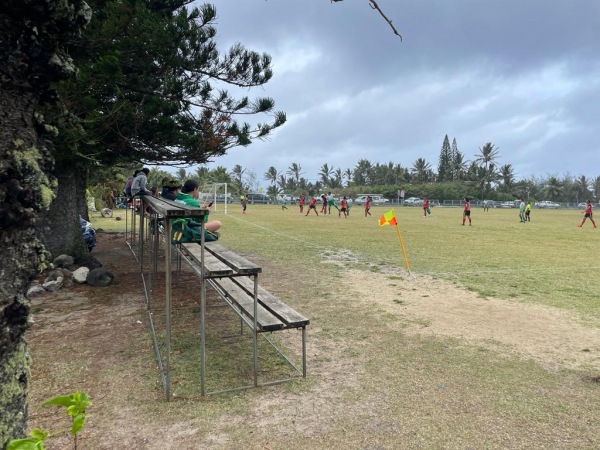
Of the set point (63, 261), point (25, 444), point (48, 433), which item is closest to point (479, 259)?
point (63, 261)

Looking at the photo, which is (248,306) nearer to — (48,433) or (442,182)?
(48,433)

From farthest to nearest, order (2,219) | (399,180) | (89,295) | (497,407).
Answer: (399,180), (89,295), (497,407), (2,219)

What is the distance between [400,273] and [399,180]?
8975 centimetres

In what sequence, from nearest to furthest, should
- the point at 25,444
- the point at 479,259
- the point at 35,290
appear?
the point at 25,444
the point at 35,290
the point at 479,259

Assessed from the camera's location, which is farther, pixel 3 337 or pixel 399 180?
pixel 399 180

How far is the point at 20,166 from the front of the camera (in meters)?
1.60

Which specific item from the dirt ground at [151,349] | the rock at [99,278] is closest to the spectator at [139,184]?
the rock at [99,278]

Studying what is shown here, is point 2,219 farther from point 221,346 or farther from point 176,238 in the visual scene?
point 176,238

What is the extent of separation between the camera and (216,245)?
14.8 ft

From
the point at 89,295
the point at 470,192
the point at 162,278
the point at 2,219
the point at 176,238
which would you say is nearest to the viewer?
the point at 2,219

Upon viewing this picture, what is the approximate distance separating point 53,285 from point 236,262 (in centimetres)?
465

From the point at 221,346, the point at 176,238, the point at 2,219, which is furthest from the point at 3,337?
the point at 176,238

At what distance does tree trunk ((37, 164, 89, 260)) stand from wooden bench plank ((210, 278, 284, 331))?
15.4ft

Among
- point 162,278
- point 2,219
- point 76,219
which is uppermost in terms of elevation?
point 2,219
